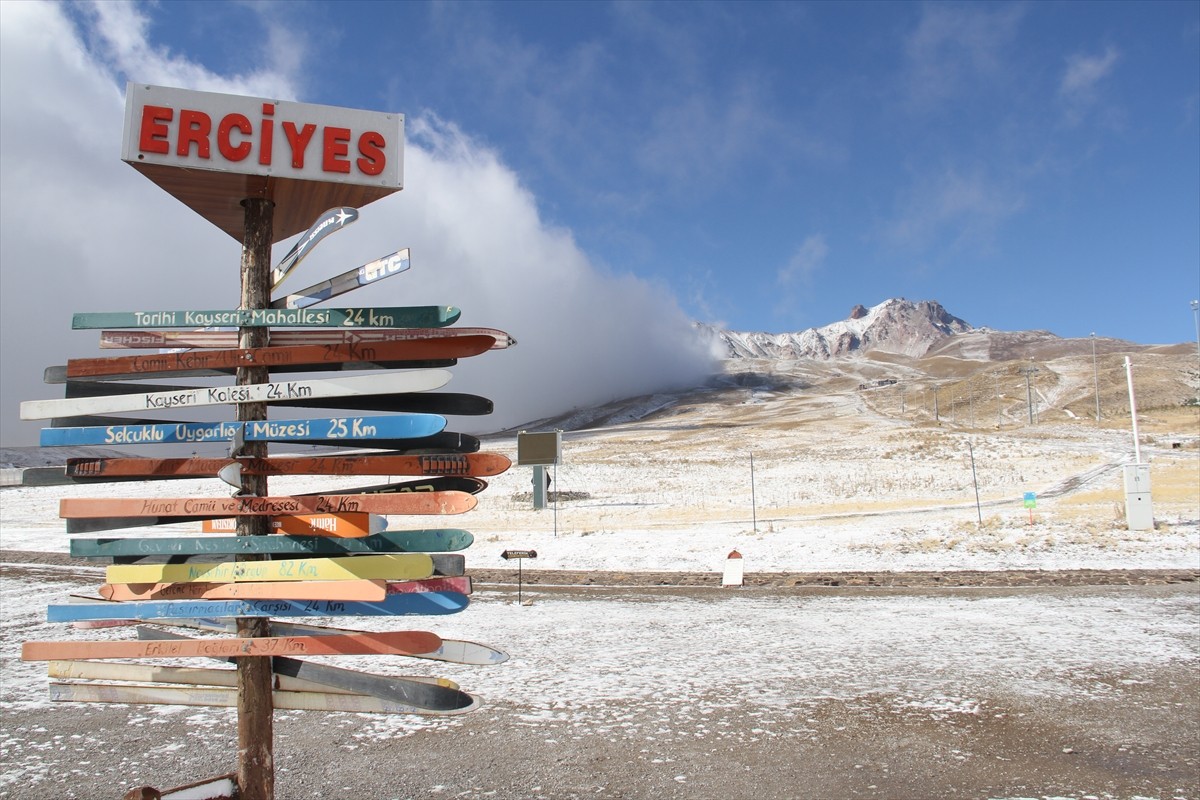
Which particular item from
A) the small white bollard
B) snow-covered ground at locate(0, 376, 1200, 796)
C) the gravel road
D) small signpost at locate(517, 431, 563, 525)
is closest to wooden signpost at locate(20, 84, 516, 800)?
the gravel road

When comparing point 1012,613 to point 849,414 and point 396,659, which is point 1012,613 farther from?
point 849,414

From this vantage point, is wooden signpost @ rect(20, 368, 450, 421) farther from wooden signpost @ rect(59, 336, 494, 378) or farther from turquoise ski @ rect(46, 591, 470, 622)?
turquoise ski @ rect(46, 591, 470, 622)

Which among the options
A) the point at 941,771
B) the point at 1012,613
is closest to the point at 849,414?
the point at 1012,613

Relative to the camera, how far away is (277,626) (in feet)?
13.8

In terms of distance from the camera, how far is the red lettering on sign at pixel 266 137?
3943 millimetres

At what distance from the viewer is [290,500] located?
12.6 ft

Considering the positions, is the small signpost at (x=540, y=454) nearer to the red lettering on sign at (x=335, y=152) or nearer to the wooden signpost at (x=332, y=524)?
the red lettering on sign at (x=335, y=152)

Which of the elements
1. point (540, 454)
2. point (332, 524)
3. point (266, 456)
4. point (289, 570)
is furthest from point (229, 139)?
point (540, 454)

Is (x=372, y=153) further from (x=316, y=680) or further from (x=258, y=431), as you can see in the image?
(x=316, y=680)

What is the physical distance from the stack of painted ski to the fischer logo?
0.32 meters

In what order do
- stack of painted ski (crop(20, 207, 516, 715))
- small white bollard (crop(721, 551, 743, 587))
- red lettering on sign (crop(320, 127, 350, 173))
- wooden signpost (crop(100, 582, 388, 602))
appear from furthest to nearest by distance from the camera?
small white bollard (crop(721, 551, 743, 587))
red lettering on sign (crop(320, 127, 350, 173))
stack of painted ski (crop(20, 207, 516, 715))
wooden signpost (crop(100, 582, 388, 602))

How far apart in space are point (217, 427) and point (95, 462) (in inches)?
27.1

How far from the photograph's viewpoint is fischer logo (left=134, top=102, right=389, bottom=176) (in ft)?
12.7

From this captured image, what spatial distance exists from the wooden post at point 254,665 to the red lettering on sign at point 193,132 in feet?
1.96
